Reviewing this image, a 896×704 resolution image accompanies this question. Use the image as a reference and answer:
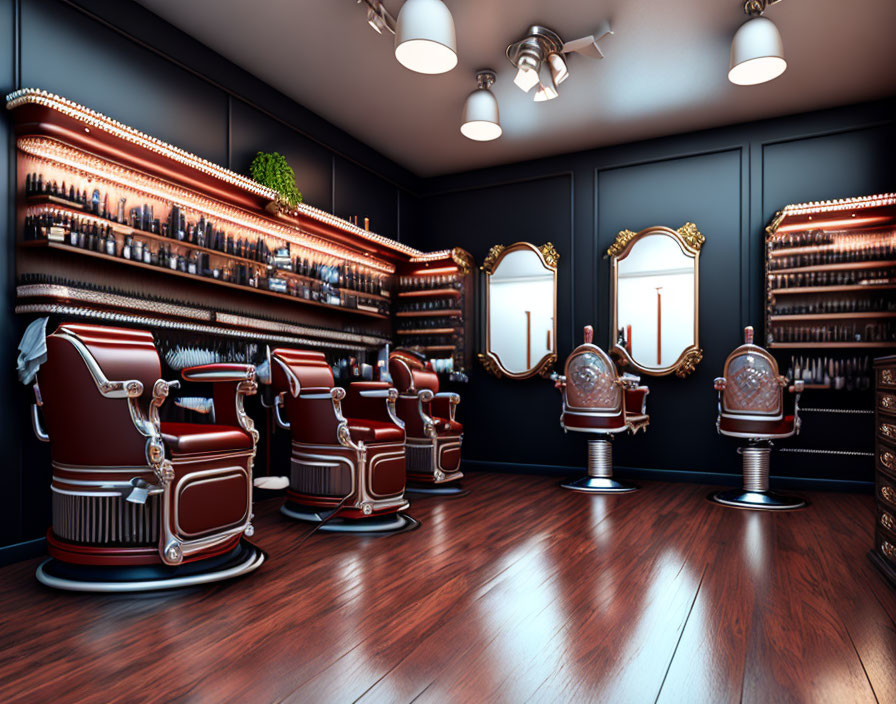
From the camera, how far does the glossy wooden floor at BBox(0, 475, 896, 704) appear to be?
171 centimetres

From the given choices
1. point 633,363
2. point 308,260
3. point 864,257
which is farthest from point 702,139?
point 308,260

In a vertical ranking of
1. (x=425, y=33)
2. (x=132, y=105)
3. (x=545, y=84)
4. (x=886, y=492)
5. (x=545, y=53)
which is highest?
(x=545, y=53)

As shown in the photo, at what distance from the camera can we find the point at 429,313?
6.43 meters

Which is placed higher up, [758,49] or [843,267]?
[758,49]

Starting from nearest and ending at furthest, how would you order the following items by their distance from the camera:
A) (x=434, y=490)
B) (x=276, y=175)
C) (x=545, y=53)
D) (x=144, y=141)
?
(x=144, y=141) < (x=545, y=53) < (x=276, y=175) < (x=434, y=490)

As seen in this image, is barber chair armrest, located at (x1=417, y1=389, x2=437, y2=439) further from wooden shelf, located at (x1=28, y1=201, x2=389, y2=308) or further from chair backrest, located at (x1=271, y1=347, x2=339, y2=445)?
wooden shelf, located at (x1=28, y1=201, x2=389, y2=308)

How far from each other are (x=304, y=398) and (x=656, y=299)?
12.1ft

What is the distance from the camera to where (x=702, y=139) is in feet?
18.8

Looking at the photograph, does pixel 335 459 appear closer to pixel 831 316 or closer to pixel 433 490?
pixel 433 490

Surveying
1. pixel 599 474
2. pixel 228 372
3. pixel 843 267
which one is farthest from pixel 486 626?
pixel 843 267

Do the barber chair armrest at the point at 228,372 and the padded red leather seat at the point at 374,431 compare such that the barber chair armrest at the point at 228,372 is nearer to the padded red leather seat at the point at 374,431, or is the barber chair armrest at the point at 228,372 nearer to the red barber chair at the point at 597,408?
the padded red leather seat at the point at 374,431

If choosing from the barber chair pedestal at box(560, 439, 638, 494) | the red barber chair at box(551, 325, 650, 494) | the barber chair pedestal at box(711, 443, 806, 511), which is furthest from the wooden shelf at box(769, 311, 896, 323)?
the barber chair pedestal at box(560, 439, 638, 494)

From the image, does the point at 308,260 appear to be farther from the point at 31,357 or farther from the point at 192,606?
the point at 192,606

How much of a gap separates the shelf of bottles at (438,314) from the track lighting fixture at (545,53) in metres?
2.26
